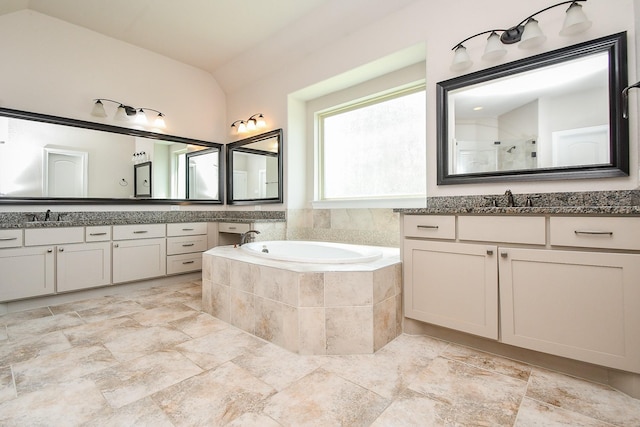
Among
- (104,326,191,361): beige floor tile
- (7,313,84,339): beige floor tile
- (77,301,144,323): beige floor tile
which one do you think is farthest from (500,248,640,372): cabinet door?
(7,313,84,339): beige floor tile

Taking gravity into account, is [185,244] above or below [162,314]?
above

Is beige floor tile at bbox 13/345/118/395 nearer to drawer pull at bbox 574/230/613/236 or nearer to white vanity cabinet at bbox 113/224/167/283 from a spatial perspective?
white vanity cabinet at bbox 113/224/167/283

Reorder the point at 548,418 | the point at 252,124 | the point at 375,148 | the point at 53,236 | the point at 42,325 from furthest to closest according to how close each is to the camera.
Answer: the point at 252,124 → the point at 375,148 → the point at 53,236 → the point at 42,325 → the point at 548,418

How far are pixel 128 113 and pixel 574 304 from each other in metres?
4.33

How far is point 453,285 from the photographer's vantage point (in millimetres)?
1980

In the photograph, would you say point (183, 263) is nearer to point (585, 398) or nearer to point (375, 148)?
point (375, 148)

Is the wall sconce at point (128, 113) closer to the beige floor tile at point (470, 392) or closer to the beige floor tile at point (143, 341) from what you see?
the beige floor tile at point (143, 341)

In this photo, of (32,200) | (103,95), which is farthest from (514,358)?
(103,95)

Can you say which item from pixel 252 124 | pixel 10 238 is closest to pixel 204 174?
pixel 252 124

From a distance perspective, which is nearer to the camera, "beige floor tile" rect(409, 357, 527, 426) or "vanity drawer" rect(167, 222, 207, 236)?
"beige floor tile" rect(409, 357, 527, 426)

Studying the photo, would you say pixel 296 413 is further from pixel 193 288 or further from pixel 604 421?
pixel 193 288

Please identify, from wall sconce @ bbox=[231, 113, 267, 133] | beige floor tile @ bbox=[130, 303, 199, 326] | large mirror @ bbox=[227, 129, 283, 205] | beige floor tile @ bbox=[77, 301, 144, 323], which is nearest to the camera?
beige floor tile @ bbox=[130, 303, 199, 326]

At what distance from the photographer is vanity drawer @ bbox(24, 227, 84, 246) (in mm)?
2801

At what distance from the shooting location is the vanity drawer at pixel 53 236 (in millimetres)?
2801
